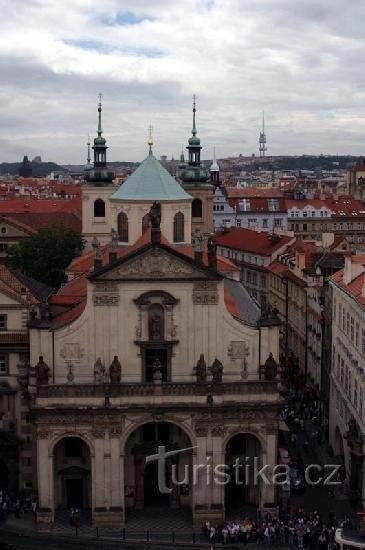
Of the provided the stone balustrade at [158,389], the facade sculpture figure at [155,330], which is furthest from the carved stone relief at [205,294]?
the stone balustrade at [158,389]

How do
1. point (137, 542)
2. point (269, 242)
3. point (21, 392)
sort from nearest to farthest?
1. point (137, 542)
2. point (21, 392)
3. point (269, 242)

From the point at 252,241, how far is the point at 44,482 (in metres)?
71.8

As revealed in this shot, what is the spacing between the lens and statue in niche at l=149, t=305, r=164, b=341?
5947cm

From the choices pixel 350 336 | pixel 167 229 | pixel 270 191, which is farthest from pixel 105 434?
pixel 270 191

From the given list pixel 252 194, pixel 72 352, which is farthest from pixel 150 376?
pixel 252 194

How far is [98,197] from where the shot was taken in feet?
347

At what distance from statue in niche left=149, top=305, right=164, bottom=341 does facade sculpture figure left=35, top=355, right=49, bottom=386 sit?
6.75 meters

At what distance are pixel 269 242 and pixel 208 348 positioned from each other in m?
62.7

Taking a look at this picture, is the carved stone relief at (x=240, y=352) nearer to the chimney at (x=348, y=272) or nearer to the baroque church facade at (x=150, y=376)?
the baroque church facade at (x=150, y=376)

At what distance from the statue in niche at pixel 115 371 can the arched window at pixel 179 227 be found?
22.5m

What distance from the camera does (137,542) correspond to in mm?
56219

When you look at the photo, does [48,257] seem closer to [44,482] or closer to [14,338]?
[14,338]

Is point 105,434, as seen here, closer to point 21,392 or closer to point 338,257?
point 21,392

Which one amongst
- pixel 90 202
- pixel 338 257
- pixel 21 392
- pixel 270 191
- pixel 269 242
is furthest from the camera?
pixel 270 191
